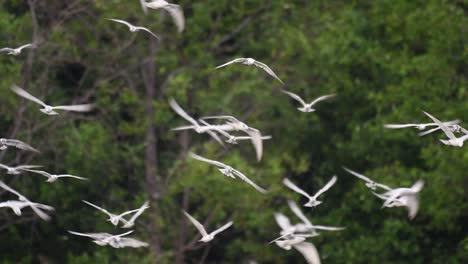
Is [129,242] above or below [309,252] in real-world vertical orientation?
below

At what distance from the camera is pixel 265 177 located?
69.4 feet

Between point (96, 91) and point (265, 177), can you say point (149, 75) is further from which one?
point (265, 177)

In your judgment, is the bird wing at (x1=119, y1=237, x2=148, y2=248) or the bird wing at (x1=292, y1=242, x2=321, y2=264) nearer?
the bird wing at (x1=292, y1=242, x2=321, y2=264)

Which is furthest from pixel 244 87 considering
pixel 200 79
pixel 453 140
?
pixel 453 140

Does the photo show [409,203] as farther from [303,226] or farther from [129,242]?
[129,242]

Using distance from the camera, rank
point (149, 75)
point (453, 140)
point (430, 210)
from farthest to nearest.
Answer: point (149, 75), point (430, 210), point (453, 140)

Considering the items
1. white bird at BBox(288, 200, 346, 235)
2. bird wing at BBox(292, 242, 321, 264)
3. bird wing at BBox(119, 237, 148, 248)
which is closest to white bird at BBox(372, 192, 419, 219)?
white bird at BBox(288, 200, 346, 235)

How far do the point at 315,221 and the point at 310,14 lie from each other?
3.67 m

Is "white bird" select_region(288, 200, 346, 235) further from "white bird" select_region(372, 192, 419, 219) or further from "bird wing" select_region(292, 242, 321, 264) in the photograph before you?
"white bird" select_region(372, 192, 419, 219)

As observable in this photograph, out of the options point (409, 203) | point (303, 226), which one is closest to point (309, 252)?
point (303, 226)

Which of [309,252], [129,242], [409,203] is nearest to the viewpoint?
[309,252]

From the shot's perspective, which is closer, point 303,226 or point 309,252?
point 309,252

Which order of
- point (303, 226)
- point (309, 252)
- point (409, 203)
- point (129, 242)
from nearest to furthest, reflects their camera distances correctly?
point (309, 252), point (303, 226), point (409, 203), point (129, 242)

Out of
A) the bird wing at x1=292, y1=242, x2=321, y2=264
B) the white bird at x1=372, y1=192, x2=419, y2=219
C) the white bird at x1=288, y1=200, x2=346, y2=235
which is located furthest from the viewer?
the white bird at x1=372, y1=192, x2=419, y2=219
